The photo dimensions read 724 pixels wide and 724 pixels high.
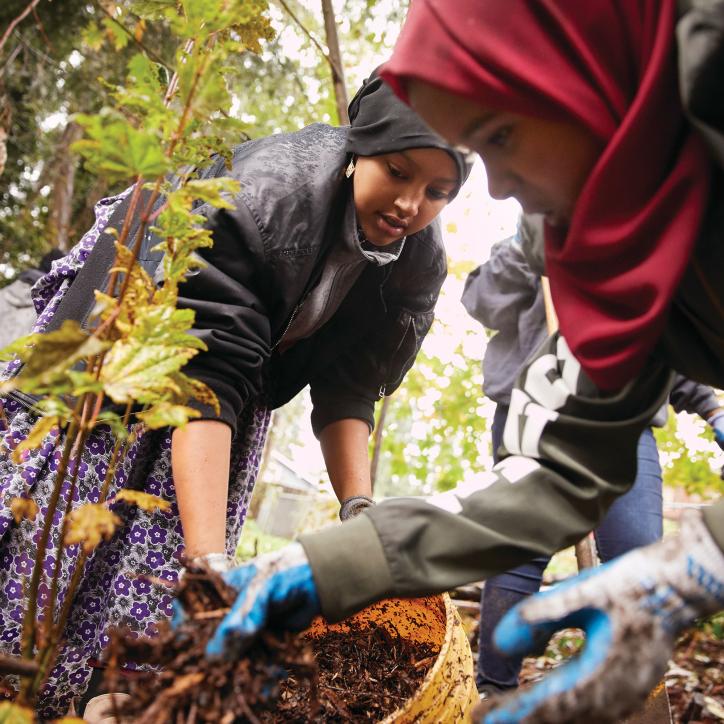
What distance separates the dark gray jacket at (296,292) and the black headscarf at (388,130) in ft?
0.23

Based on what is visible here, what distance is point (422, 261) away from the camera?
70.9 inches

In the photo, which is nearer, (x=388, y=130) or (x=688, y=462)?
(x=388, y=130)

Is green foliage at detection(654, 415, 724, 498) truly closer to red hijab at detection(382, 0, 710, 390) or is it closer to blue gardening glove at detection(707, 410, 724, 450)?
blue gardening glove at detection(707, 410, 724, 450)

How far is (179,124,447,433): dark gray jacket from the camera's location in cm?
129

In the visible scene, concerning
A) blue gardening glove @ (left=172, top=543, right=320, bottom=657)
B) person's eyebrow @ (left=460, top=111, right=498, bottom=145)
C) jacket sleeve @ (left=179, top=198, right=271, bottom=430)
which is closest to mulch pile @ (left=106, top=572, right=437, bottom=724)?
blue gardening glove @ (left=172, top=543, right=320, bottom=657)

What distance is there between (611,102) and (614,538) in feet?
5.04

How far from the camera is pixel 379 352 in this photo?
1898 mm

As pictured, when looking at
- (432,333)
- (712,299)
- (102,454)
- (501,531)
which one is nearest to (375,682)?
(501,531)

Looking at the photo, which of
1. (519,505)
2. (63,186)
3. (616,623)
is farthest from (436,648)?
(63,186)

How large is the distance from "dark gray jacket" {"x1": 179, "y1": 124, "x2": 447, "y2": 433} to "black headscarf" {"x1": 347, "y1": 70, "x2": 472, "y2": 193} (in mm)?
71

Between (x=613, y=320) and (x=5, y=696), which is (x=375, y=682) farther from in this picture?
(x=613, y=320)

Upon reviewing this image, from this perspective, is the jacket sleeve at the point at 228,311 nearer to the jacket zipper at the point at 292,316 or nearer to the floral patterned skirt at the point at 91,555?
the jacket zipper at the point at 292,316

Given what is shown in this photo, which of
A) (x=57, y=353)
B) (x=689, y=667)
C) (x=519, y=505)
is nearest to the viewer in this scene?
(x=57, y=353)

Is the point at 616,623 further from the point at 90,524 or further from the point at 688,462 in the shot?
the point at 688,462
